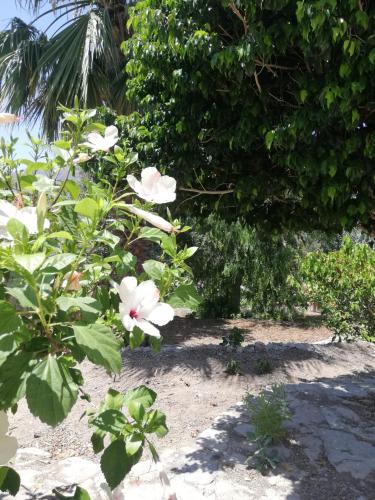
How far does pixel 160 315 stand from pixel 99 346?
11 cm

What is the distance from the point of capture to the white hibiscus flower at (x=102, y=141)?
34.7 inches

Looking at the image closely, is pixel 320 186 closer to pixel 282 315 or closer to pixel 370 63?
pixel 370 63

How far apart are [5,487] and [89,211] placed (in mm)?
467

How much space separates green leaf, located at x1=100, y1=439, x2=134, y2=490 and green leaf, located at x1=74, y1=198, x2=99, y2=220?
14.0 inches

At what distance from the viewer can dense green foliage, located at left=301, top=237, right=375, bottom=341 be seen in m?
5.56

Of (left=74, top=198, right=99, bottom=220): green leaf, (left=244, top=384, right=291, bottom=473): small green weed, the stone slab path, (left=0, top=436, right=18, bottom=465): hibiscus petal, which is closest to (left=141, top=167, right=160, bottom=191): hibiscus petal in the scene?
(left=74, top=198, right=99, bottom=220): green leaf

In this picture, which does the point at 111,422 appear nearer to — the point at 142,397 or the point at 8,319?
the point at 142,397

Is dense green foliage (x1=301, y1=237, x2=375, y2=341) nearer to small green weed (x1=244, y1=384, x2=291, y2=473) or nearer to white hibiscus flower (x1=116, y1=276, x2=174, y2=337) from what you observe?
small green weed (x1=244, y1=384, x2=291, y2=473)

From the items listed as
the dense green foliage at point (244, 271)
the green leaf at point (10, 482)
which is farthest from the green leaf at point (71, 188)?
the dense green foliage at point (244, 271)

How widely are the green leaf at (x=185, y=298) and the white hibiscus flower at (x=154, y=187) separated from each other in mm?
174

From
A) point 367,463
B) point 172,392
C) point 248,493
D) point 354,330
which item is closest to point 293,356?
point 354,330

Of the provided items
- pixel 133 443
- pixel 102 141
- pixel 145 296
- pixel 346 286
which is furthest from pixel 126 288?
pixel 346 286

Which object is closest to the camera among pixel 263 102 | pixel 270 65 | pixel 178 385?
pixel 270 65

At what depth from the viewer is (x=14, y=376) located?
1.99 ft
